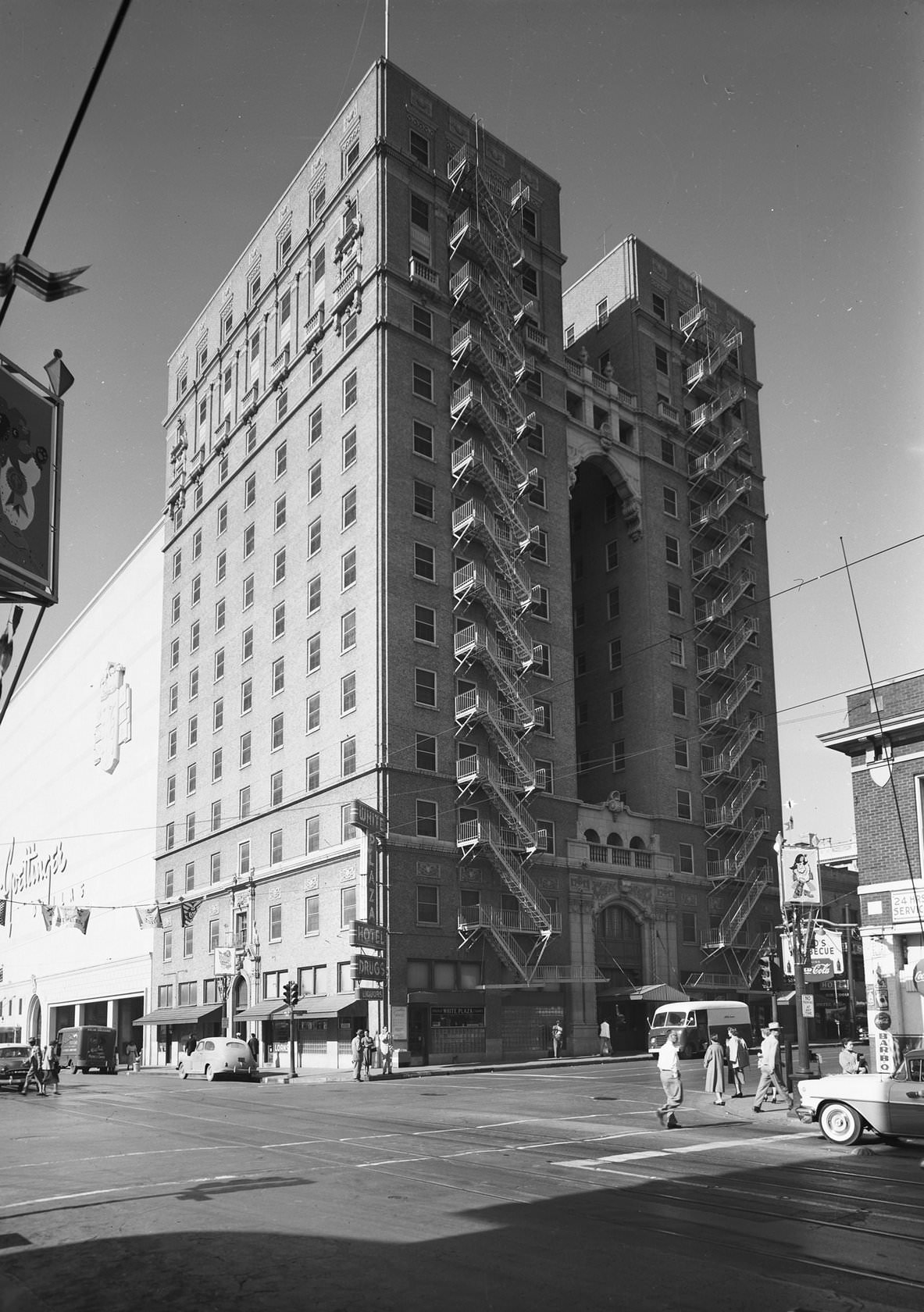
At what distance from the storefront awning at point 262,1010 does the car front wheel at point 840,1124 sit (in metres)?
39.2

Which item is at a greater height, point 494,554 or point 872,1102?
point 494,554

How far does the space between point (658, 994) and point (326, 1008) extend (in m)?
18.1

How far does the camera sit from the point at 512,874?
58.7 m

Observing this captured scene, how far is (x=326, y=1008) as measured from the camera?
5397 centimetres

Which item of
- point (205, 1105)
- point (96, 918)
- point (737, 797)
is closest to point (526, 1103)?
point (205, 1105)

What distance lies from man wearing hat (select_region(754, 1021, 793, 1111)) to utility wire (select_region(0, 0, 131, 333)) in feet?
76.0

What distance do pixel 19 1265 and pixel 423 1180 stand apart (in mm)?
6106

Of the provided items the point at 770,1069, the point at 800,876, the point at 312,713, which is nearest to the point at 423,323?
the point at 312,713

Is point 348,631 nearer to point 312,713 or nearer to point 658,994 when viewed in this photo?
point 312,713

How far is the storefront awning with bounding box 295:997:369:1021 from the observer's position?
2076 inches

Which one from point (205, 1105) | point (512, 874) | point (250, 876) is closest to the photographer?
point (205, 1105)

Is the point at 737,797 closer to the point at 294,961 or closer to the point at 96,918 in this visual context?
the point at 294,961

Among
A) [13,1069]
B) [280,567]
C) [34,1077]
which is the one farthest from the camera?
[280,567]

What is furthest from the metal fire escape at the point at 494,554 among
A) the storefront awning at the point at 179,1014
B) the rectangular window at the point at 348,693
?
the storefront awning at the point at 179,1014
